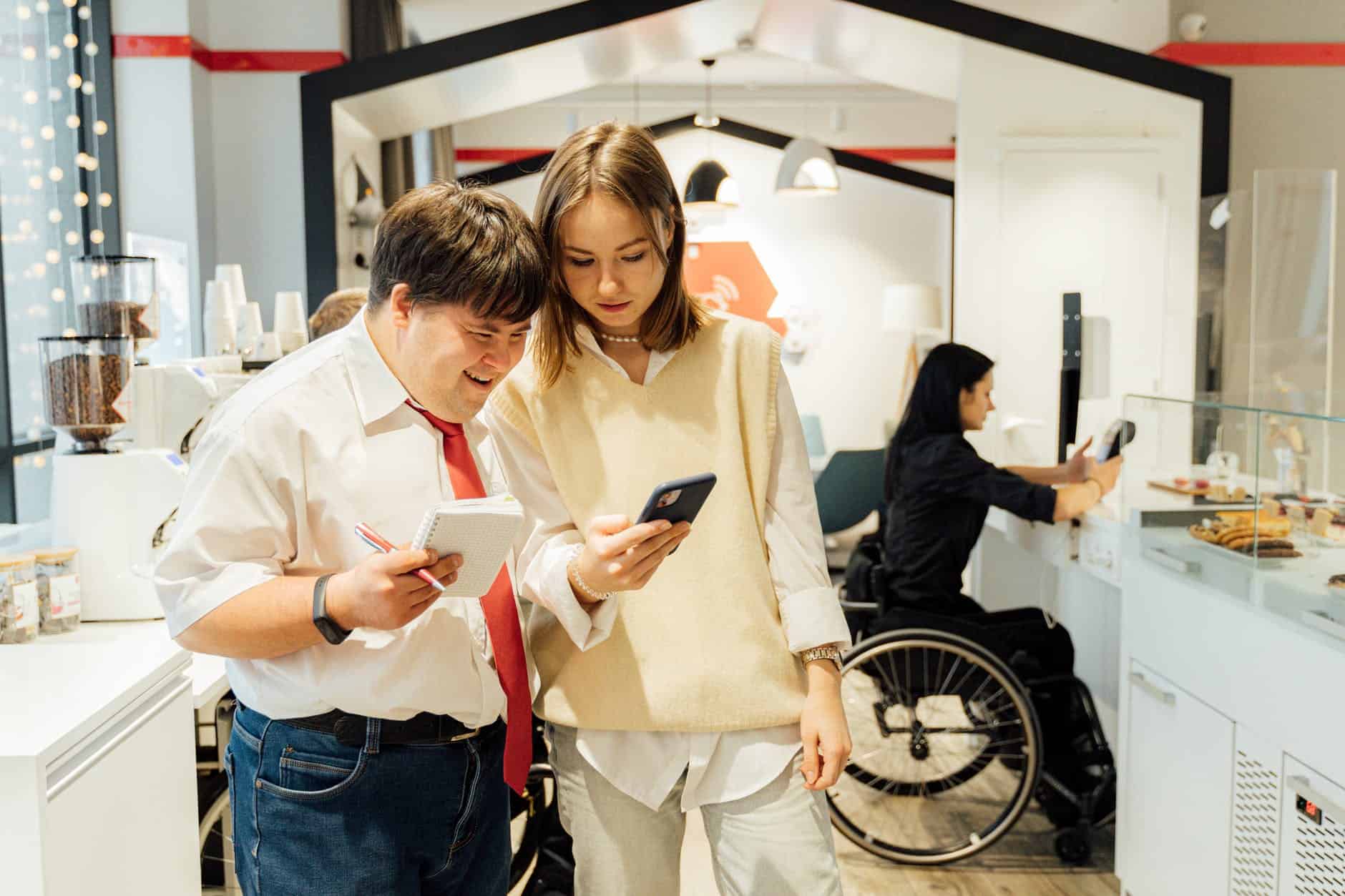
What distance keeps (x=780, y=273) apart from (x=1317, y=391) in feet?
18.2

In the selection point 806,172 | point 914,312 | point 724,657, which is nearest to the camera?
point 724,657

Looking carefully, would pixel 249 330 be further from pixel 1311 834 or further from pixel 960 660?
pixel 1311 834

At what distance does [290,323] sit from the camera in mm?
4055

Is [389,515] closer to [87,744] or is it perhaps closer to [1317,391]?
[87,744]

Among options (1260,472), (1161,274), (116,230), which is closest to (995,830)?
(1260,472)

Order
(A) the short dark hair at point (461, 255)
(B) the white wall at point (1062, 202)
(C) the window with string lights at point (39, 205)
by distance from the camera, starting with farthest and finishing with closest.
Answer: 1. (B) the white wall at point (1062, 202)
2. (C) the window with string lights at point (39, 205)
3. (A) the short dark hair at point (461, 255)

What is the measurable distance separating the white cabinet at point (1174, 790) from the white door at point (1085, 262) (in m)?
2.68

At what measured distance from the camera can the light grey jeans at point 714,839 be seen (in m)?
1.51

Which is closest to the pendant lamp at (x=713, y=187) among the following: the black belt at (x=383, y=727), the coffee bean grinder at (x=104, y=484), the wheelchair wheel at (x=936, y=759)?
the wheelchair wheel at (x=936, y=759)

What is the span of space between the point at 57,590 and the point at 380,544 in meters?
1.45

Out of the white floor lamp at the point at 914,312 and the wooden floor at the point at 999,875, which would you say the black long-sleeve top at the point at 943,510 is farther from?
the white floor lamp at the point at 914,312

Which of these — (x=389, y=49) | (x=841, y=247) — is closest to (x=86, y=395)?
(x=389, y=49)

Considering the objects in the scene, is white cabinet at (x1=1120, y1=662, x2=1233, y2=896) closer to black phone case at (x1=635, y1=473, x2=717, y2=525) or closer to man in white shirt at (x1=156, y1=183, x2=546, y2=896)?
black phone case at (x1=635, y1=473, x2=717, y2=525)

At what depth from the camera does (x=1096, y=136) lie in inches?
216
